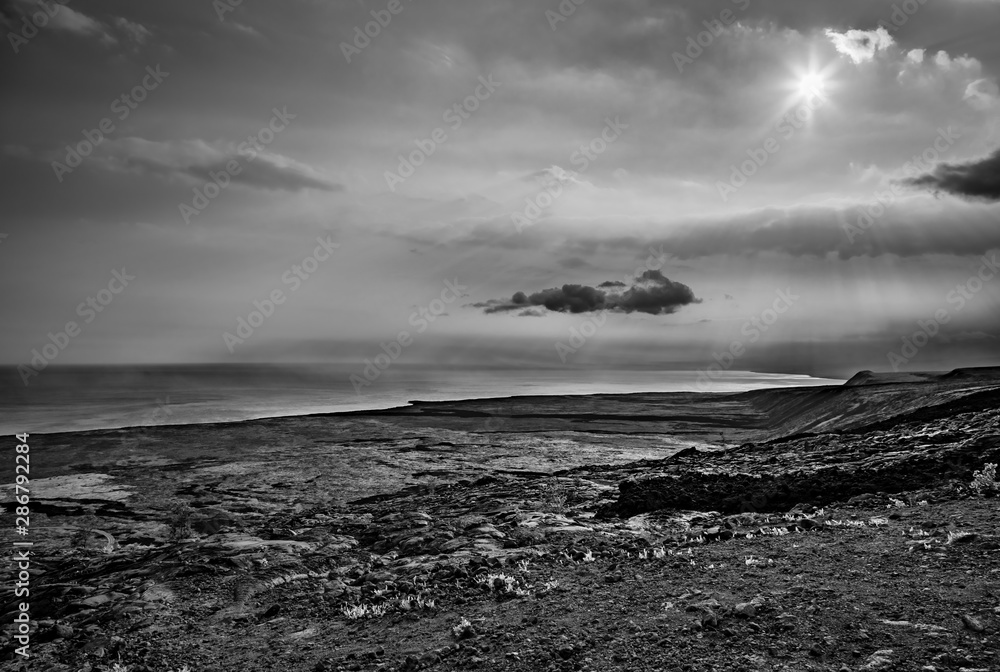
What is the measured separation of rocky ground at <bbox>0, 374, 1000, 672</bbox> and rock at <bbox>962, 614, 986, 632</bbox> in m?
0.03

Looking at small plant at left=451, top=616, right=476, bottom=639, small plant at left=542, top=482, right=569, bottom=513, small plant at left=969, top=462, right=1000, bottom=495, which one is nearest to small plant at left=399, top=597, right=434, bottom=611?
small plant at left=451, top=616, right=476, bottom=639

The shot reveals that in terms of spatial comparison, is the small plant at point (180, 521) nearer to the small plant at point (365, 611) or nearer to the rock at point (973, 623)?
the small plant at point (365, 611)

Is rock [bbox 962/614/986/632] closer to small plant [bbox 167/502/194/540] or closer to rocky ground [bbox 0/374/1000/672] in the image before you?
rocky ground [bbox 0/374/1000/672]

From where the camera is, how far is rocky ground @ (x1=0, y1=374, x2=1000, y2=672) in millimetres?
6711

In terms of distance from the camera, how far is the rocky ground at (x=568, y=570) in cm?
671

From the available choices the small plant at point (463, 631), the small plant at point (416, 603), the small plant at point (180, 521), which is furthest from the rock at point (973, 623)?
the small plant at point (180, 521)

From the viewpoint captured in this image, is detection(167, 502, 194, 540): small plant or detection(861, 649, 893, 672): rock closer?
detection(861, 649, 893, 672): rock

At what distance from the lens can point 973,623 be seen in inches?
237

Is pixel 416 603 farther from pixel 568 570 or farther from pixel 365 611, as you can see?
pixel 568 570

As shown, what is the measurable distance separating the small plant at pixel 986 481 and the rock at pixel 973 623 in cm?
800

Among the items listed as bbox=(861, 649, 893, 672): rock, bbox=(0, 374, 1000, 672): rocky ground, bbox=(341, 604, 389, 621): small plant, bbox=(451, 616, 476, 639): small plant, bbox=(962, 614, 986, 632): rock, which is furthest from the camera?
bbox=(341, 604, 389, 621): small plant

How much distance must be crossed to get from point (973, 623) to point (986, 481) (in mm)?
9031

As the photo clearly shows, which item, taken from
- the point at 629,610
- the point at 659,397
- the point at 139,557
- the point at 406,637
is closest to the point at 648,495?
the point at 629,610

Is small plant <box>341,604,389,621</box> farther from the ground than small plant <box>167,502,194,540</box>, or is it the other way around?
small plant <box>341,604,389,621</box>
